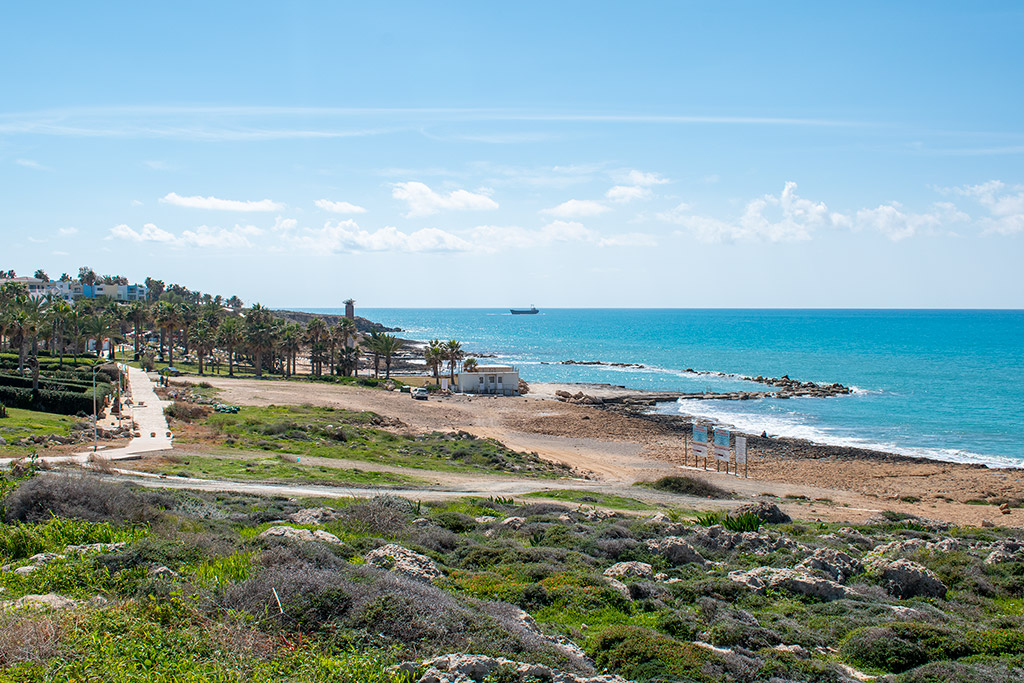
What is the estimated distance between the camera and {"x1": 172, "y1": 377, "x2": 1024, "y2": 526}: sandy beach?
1427 inches

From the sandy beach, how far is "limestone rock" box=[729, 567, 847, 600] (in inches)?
645

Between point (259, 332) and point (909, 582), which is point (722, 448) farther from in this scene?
point (259, 332)

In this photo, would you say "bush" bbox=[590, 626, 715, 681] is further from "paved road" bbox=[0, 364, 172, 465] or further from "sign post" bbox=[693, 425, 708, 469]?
"sign post" bbox=[693, 425, 708, 469]

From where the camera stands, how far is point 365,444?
4541cm

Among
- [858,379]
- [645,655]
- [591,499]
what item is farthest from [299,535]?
[858,379]

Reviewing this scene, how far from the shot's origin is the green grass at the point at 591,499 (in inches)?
1133

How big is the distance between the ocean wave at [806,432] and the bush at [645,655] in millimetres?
47650

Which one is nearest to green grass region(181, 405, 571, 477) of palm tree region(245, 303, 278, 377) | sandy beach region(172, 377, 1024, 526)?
sandy beach region(172, 377, 1024, 526)

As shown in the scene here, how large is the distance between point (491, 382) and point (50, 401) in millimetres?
46444

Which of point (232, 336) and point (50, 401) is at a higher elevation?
point (232, 336)

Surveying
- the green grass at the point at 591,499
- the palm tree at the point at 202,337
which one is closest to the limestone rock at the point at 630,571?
the green grass at the point at 591,499

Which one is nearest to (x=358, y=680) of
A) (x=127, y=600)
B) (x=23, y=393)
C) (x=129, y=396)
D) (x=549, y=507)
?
(x=127, y=600)

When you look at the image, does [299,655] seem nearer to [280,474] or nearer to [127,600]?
[127,600]

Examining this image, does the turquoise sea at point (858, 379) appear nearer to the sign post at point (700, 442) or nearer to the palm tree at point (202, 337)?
the sign post at point (700, 442)
